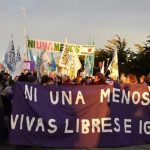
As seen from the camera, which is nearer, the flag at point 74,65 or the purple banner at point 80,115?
the purple banner at point 80,115

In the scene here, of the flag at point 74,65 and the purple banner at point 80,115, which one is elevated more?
the flag at point 74,65

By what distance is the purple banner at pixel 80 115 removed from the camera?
11914 millimetres

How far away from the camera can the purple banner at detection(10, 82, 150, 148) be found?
1191 cm

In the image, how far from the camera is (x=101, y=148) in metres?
12.1

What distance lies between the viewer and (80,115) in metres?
12.3

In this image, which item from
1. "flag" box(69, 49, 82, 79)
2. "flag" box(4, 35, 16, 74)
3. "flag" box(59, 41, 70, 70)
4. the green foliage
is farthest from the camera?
the green foliage

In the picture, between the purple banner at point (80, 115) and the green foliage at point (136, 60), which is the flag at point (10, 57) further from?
the green foliage at point (136, 60)

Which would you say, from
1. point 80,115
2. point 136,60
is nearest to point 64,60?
point 80,115

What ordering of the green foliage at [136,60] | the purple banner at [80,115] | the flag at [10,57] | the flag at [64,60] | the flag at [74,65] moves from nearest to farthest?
the purple banner at [80,115], the flag at [64,60], the flag at [10,57], the flag at [74,65], the green foliage at [136,60]

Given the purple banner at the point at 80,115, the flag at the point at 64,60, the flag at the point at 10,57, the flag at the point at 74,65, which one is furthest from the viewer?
the flag at the point at 74,65

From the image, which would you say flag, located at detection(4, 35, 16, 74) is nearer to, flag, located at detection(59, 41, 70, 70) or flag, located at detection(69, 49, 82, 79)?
flag, located at detection(59, 41, 70, 70)

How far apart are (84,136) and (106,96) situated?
1.03 m

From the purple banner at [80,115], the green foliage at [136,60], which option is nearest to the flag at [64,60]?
the purple banner at [80,115]

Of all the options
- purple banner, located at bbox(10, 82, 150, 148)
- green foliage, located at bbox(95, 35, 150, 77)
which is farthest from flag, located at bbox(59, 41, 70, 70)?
green foliage, located at bbox(95, 35, 150, 77)
